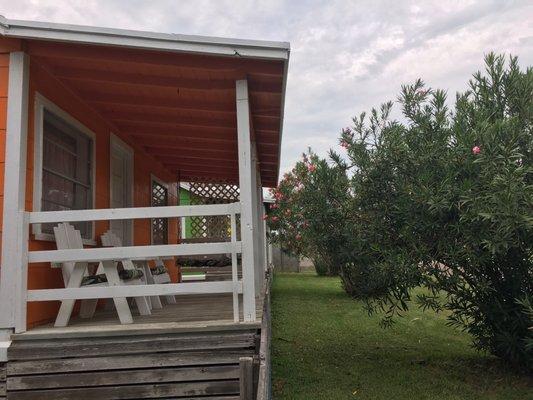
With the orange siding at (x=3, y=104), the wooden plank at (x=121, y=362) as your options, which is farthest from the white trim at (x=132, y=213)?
the wooden plank at (x=121, y=362)

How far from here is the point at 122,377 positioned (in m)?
3.71

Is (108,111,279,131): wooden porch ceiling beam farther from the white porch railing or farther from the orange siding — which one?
the white porch railing

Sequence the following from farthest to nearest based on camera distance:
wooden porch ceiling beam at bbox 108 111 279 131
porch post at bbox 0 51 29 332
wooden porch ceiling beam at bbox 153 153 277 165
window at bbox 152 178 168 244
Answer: window at bbox 152 178 168 244
wooden porch ceiling beam at bbox 153 153 277 165
wooden porch ceiling beam at bbox 108 111 279 131
porch post at bbox 0 51 29 332

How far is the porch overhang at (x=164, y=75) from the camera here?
394 centimetres

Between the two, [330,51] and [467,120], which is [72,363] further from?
[330,51]

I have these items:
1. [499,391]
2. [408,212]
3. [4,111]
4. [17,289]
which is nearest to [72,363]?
[17,289]

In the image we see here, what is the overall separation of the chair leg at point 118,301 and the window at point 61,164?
0.67 metres

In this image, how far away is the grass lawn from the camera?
464 centimetres

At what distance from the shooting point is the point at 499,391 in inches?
181

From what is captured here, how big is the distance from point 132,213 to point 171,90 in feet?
4.74

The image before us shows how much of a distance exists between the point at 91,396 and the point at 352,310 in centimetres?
682

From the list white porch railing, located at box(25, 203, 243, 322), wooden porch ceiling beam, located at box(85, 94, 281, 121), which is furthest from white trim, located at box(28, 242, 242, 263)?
wooden porch ceiling beam, located at box(85, 94, 281, 121)

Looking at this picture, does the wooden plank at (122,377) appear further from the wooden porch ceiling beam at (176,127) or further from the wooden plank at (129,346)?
the wooden porch ceiling beam at (176,127)

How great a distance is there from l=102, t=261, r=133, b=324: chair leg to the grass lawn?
4.95 feet
